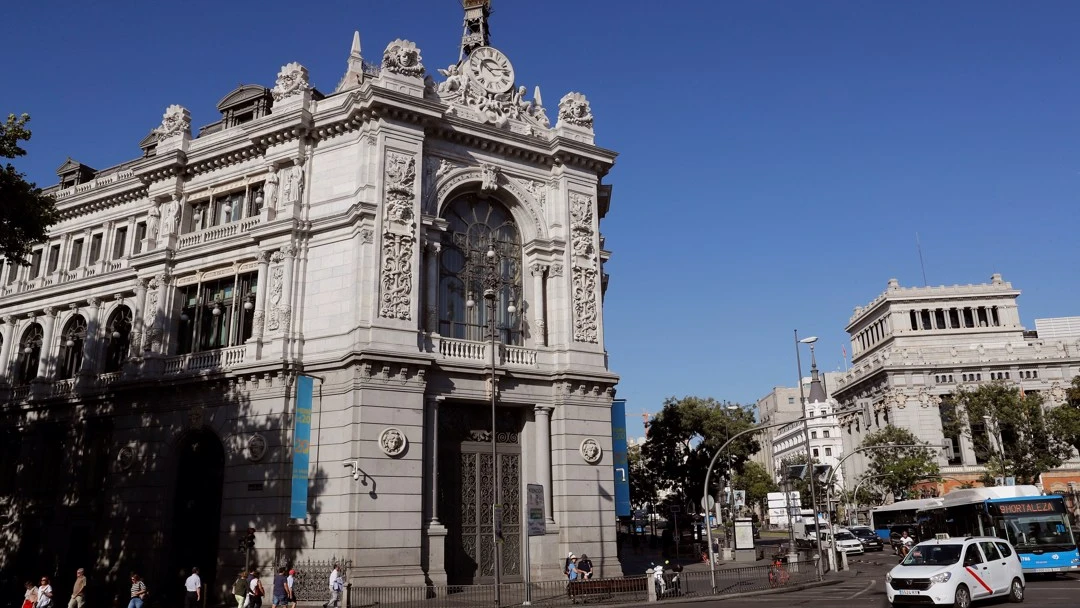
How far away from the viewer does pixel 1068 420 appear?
57688 millimetres

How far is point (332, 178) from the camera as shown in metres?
31.5

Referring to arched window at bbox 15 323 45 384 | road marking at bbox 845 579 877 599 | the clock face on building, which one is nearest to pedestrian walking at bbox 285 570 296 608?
road marking at bbox 845 579 877 599

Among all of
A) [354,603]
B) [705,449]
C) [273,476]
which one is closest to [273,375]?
[273,476]

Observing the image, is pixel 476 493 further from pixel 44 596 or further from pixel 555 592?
pixel 44 596

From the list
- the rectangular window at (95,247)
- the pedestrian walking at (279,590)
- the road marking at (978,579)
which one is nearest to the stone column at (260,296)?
the pedestrian walking at (279,590)

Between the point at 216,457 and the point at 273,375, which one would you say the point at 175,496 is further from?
the point at 273,375

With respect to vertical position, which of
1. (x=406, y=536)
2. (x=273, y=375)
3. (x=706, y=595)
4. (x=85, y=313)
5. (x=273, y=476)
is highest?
(x=85, y=313)

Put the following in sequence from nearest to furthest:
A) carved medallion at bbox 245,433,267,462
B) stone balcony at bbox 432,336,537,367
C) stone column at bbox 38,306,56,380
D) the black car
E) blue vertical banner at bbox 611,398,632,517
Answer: carved medallion at bbox 245,433,267,462 < stone balcony at bbox 432,336,537,367 < blue vertical banner at bbox 611,398,632,517 < stone column at bbox 38,306,56,380 < the black car

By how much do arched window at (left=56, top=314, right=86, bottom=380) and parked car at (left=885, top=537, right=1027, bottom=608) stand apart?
37.5 m

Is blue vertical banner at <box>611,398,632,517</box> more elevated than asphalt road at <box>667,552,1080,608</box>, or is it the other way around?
blue vertical banner at <box>611,398,632,517</box>

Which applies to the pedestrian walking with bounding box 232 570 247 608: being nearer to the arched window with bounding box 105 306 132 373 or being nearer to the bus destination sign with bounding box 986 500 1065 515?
the arched window with bounding box 105 306 132 373

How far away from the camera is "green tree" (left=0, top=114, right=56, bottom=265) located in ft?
77.4

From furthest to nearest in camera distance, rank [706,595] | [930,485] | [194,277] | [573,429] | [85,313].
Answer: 1. [930,485]
2. [85,313]
3. [194,277]
4. [573,429]
5. [706,595]

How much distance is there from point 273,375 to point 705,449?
3969 cm
